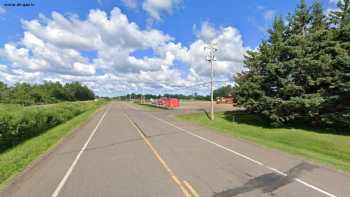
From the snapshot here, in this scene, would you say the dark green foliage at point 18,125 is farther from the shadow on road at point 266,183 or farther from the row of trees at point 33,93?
the row of trees at point 33,93

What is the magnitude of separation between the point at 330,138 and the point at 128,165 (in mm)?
18232

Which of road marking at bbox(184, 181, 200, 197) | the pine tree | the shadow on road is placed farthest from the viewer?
the pine tree

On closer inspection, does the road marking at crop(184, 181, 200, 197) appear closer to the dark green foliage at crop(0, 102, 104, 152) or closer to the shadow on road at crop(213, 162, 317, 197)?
the shadow on road at crop(213, 162, 317, 197)

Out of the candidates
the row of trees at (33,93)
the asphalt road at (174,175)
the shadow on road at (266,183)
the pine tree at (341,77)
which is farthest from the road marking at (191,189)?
the row of trees at (33,93)

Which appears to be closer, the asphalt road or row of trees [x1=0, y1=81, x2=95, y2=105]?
the asphalt road

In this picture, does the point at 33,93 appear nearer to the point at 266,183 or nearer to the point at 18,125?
the point at 18,125

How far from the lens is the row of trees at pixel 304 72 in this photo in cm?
2483

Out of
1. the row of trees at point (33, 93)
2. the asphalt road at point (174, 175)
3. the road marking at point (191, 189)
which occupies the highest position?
the row of trees at point (33, 93)

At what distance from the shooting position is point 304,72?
27.4m

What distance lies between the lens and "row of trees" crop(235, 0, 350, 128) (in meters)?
24.8

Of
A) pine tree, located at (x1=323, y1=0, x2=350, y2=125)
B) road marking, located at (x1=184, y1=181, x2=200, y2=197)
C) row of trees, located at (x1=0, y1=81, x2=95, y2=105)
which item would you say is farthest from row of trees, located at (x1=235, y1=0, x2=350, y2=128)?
row of trees, located at (x1=0, y1=81, x2=95, y2=105)

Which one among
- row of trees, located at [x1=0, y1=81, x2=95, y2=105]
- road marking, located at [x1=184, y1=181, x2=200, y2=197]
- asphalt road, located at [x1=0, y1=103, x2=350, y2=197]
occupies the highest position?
row of trees, located at [x1=0, y1=81, x2=95, y2=105]

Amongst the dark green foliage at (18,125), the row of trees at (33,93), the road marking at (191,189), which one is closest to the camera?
the road marking at (191,189)

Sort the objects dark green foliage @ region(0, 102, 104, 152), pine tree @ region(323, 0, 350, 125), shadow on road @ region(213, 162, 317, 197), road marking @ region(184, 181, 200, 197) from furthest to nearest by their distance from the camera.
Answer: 1. pine tree @ region(323, 0, 350, 125)
2. dark green foliage @ region(0, 102, 104, 152)
3. shadow on road @ region(213, 162, 317, 197)
4. road marking @ region(184, 181, 200, 197)
